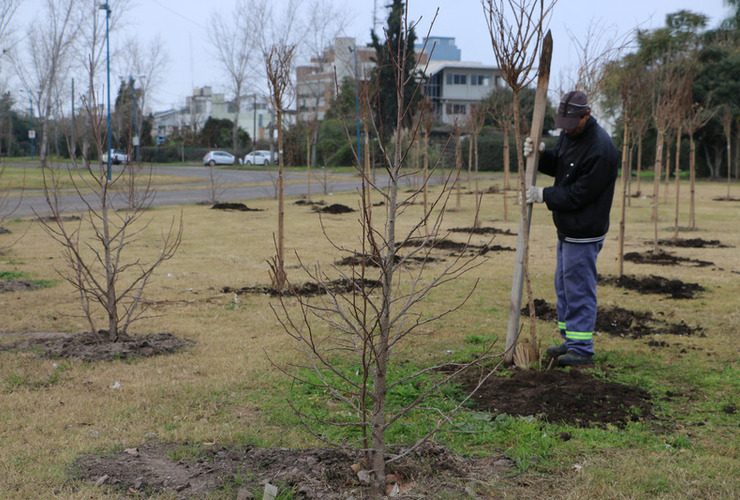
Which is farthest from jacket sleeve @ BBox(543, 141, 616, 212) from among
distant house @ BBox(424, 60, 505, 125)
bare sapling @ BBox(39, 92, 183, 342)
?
distant house @ BBox(424, 60, 505, 125)

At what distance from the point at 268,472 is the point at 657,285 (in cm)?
639

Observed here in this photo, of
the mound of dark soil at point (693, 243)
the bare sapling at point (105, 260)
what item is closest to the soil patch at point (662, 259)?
the mound of dark soil at point (693, 243)

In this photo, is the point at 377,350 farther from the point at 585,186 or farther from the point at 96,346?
the point at 96,346

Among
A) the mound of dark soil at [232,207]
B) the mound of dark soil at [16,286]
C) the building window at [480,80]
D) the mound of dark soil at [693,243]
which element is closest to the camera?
the mound of dark soil at [16,286]

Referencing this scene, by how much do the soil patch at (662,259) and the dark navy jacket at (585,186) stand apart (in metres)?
6.04

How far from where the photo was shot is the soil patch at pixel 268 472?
3023 millimetres

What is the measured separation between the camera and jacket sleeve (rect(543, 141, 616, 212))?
470cm

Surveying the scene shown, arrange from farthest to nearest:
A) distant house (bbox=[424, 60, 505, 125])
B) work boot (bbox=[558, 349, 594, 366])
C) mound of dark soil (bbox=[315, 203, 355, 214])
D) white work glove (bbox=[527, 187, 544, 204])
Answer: distant house (bbox=[424, 60, 505, 125]) < mound of dark soil (bbox=[315, 203, 355, 214]) < work boot (bbox=[558, 349, 594, 366]) < white work glove (bbox=[527, 187, 544, 204])

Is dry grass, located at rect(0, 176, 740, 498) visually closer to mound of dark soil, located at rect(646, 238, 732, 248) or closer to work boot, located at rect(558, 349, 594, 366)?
mound of dark soil, located at rect(646, 238, 732, 248)

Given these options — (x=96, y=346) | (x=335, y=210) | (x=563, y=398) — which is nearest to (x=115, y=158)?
(x=335, y=210)

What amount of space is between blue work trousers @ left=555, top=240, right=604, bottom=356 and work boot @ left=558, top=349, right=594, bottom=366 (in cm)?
3

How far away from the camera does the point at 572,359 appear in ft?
16.1

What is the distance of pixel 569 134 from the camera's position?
16.1ft

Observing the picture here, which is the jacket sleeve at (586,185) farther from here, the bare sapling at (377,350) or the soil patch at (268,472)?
the soil patch at (268,472)
